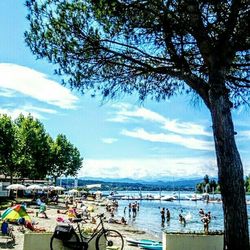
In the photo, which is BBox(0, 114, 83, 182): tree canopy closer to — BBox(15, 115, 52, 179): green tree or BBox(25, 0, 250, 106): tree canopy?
BBox(15, 115, 52, 179): green tree

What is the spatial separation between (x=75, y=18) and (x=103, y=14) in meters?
0.83

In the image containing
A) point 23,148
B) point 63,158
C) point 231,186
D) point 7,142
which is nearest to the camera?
point 231,186

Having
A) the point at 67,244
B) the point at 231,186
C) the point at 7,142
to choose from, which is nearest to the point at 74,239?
the point at 67,244

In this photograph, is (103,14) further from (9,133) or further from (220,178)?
(9,133)

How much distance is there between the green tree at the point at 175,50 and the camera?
27.1 ft

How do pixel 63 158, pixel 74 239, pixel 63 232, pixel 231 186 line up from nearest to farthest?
pixel 231 186, pixel 63 232, pixel 74 239, pixel 63 158

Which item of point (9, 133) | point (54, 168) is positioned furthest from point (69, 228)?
point (54, 168)

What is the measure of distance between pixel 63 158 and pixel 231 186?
202 ft

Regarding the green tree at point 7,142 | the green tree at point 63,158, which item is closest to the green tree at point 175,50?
the green tree at point 7,142

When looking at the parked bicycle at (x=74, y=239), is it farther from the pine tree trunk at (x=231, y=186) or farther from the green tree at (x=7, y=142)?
the green tree at (x=7, y=142)

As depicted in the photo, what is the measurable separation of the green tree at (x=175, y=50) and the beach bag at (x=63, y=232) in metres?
3.42

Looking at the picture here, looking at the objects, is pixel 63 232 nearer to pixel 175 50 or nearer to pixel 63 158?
pixel 175 50

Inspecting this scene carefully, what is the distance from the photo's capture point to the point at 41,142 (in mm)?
53938

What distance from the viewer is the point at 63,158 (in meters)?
68.5
